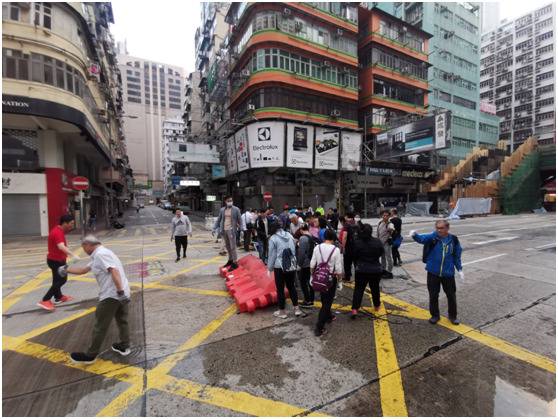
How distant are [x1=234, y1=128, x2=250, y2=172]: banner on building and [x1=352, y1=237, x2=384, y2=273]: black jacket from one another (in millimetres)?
19925

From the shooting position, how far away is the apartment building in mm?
22766

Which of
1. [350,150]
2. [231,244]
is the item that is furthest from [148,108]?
[231,244]

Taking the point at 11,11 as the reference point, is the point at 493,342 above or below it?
below

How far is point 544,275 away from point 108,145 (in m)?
34.9

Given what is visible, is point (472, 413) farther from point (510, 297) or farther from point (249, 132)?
point (249, 132)

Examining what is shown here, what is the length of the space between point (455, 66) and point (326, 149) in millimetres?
32461

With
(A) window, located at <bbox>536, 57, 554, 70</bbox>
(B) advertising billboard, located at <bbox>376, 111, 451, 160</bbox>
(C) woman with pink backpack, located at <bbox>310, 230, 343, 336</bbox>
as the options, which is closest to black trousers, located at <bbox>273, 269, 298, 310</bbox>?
(C) woman with pink backpack, located at <bbox>310, 230, 343, 336</bbox>

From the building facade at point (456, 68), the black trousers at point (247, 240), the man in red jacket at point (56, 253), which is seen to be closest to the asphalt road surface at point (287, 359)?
the man in red jacket at point (56, 253)

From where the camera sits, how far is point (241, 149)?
24.6m

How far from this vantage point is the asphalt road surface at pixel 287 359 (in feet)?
9.27

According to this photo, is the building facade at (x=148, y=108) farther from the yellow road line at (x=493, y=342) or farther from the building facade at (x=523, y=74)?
the building facade at (x=523, y=74)

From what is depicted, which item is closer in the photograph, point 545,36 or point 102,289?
point 102,289

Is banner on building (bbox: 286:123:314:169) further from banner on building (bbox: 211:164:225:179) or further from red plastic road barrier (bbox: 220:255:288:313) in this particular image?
red plastic road barrier (bbox: 220:255:288:313)

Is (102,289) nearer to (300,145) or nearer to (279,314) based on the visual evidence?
(279,314)
